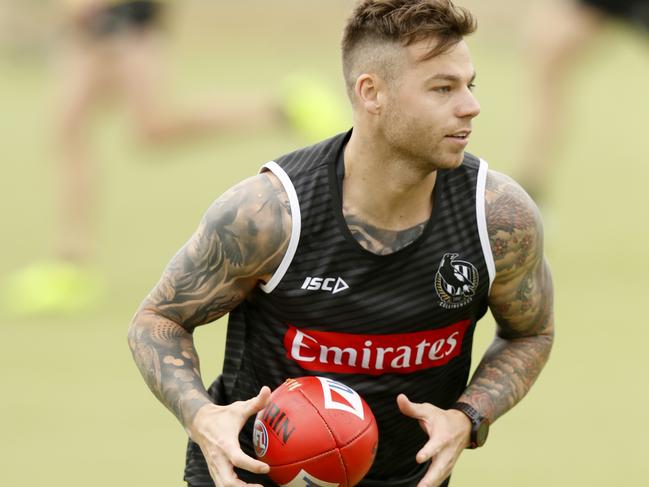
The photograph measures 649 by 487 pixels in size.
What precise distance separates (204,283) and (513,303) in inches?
36.6

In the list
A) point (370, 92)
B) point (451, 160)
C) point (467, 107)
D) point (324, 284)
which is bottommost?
point (324, 284)

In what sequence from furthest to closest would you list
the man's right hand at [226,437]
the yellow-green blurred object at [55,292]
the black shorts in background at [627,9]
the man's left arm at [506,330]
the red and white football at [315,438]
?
the black shorts in background at [627,9]
the yellow-green blurred object at [55,292]
the man's left arm at [506,330]
the red and white football at [315,438]
the man's right hand at [226,437]

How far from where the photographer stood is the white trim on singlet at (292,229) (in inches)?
164

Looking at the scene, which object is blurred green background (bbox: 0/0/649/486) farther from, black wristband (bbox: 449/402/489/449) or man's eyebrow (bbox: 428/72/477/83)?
man's eyebrow (bbox: 428/72/477/83)

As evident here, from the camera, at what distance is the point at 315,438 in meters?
4.02

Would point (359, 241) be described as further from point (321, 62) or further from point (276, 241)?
point (321, 62)

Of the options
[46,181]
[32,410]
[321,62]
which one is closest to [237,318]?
[32,410]

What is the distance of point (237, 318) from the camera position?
4488 millimetres

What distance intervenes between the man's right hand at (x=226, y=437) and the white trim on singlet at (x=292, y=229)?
41 cm

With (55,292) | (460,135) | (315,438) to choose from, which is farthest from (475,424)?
(55,292)

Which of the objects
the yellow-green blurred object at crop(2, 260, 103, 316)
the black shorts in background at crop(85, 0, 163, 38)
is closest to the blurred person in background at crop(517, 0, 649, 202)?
the black shorts in background at crop(85, 0, 163, 38)

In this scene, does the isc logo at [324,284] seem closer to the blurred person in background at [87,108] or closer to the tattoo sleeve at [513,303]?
the tattoo sleeve at [513,303]

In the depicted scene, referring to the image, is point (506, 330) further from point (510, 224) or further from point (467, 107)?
point (467, 107)

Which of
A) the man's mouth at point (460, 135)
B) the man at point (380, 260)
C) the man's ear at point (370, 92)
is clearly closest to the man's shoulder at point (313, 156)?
the man at point (380, 260)
